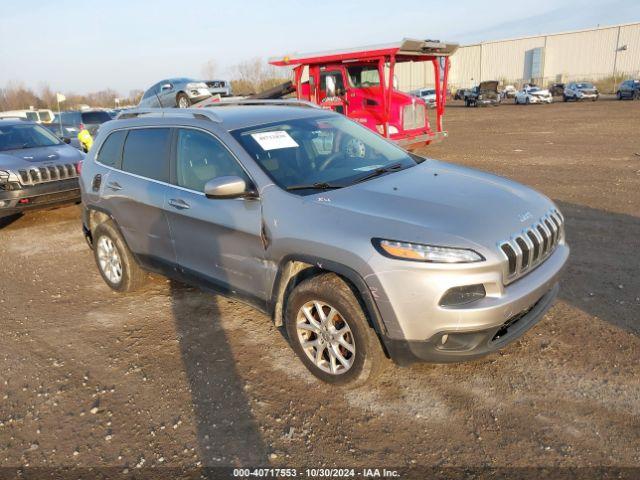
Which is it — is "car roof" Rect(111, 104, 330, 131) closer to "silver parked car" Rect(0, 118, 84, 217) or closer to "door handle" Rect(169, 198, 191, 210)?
"door handle" Rect(169, 198, 191, 210)

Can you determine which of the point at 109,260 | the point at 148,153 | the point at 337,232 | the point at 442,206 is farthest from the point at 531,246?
the point at 109,260

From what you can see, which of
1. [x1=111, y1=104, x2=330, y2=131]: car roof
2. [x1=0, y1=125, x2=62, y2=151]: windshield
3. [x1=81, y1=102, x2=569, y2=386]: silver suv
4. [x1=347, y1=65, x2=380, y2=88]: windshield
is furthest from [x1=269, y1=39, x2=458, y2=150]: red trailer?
[x1=81, y1=102, x2=569, y2=386]: silver suv

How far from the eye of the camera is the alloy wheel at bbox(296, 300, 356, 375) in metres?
3.15

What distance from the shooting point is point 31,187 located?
24.5ft

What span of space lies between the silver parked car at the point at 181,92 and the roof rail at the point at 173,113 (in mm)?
11702

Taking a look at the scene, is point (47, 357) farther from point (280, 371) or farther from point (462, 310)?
point (462, 310)

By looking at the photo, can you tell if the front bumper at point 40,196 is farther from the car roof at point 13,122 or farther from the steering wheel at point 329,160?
the steering wheel at point 329,160

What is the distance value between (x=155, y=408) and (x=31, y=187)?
5.65 metres

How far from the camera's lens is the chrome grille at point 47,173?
7.48 metres

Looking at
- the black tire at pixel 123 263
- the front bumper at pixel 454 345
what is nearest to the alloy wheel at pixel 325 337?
the front bumper at pixel 454 345

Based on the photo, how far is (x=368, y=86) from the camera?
11.9m

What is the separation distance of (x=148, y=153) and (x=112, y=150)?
72 cm

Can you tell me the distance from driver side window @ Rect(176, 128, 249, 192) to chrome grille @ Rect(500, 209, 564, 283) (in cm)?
182

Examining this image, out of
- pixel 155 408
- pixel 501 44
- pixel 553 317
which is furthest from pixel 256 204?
pixel 501 44
